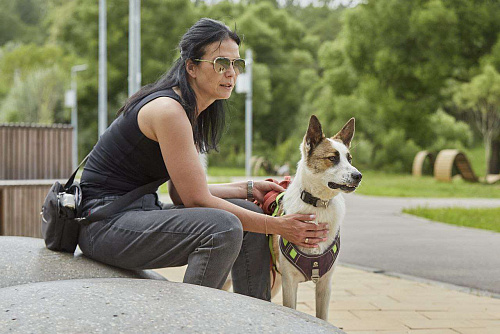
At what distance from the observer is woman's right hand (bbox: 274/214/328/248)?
339 centimetres

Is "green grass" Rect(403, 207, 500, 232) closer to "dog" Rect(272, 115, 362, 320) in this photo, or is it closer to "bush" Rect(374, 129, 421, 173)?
"dog" Rect(272, 115, 362, 320)

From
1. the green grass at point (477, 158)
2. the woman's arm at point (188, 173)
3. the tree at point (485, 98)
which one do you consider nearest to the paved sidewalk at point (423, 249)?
the woman's arm at point (188, 173)

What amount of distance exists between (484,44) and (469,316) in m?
26.9

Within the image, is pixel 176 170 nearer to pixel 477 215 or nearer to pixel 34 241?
pixel 34 241

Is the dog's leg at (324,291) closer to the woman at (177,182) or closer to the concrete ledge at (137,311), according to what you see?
the woman at (177,182)

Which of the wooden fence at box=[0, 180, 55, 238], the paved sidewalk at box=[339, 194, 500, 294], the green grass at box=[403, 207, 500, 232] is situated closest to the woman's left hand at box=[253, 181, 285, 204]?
the paved sidewalk at box=[339, 194, 500, 294]

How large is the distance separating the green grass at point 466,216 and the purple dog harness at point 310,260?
7.02 m

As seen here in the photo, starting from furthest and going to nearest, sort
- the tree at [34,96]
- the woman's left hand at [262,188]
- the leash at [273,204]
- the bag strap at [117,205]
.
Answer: the tree at [34,96] → the woman's left hand at [262,188] → the leash at [273,204] → the bag strap at [117,205]

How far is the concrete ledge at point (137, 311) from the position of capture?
2.28 meters

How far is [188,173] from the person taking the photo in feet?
10.7

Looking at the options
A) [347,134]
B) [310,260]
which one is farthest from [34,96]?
[310,260]

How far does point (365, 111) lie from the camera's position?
3662cm

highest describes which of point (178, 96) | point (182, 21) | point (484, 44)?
point (182, 21)

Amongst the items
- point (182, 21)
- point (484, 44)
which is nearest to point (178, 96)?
point (484, 44)
